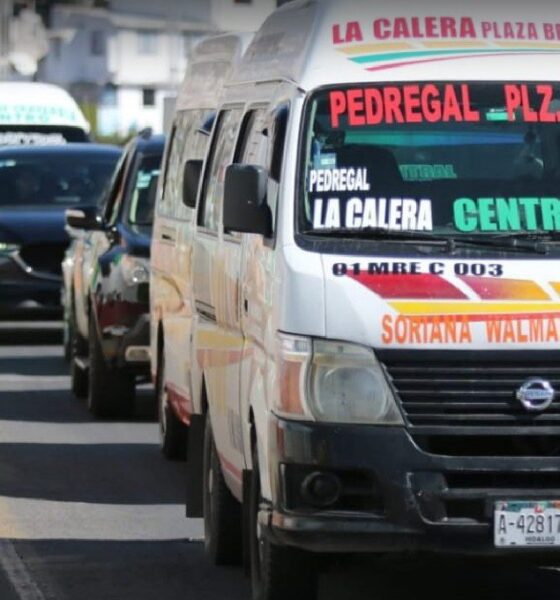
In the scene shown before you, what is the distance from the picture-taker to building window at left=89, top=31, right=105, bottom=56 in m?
98.6

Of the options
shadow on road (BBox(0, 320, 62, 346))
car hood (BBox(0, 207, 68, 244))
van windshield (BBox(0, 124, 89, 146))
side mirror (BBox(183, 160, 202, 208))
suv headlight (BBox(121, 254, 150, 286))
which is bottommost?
shadow on road (BBox(0, 320, 62, 346))

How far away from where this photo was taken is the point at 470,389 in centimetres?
785

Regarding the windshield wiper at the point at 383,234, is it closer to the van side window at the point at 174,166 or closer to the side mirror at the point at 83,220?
the van side window at the point at 174,166

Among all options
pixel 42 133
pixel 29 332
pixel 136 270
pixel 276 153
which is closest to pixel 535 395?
pixel 276 153

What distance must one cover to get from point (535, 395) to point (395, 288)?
586 mm

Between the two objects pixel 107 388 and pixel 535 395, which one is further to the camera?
pixel 107 388

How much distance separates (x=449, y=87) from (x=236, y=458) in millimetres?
1675

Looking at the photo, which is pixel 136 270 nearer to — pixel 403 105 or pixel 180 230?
pixel 180 230

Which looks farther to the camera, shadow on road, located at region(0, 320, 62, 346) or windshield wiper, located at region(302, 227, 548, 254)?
shadow on road, located at region(0, 320, 62, 346)

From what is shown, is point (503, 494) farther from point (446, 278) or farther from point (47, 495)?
point (47, 495)

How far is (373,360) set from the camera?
308 inches

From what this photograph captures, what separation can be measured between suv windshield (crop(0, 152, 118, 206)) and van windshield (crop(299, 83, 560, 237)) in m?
13.1

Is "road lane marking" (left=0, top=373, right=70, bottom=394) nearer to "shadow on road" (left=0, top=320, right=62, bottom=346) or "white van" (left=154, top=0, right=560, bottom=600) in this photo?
"shadow on road" (left=0, top=320, right=62, bottom=346)

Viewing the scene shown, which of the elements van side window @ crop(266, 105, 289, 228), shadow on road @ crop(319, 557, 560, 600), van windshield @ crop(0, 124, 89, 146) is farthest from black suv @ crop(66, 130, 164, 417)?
van windshield @ crop(0, 124, 89, 146)
